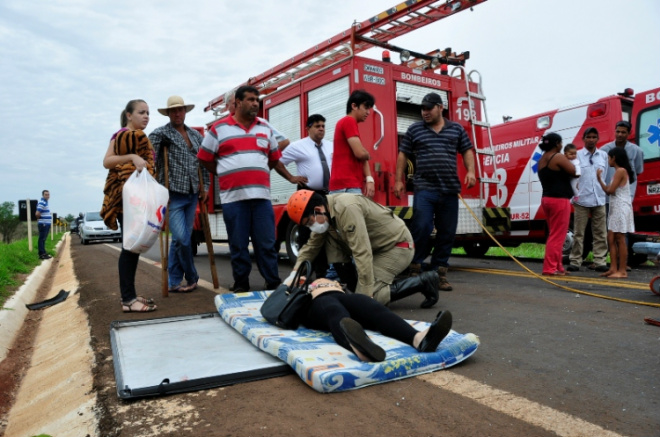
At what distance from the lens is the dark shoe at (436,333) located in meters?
2.73

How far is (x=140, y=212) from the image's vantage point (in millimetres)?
4176

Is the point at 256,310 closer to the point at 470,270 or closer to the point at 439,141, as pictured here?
the point at 439,141

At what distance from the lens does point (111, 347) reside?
3.30m

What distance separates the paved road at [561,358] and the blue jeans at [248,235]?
1.28 m

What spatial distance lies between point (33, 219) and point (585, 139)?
13090 mm

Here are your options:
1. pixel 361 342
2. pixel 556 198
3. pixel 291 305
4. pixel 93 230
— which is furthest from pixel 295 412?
pixel 93 230

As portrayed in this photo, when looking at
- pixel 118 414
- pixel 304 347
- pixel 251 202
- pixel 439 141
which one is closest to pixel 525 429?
pixel 304 347

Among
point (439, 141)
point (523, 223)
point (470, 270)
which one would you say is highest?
point (439, 141)

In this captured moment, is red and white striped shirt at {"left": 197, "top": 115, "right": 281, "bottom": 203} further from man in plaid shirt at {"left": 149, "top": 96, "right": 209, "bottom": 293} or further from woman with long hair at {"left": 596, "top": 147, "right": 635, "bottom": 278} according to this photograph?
woman with long hair at {"left": 596, "top": 147, "right": 635, "bottom": 278}

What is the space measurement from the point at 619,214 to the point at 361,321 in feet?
14.8

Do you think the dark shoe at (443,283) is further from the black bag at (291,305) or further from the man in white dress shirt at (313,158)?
the black bag at (291,305)

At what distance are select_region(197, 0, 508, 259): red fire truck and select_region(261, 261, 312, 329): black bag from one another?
3639 millimetres

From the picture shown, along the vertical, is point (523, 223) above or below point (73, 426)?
above

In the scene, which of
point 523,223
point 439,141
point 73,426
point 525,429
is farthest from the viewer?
point 523,223
